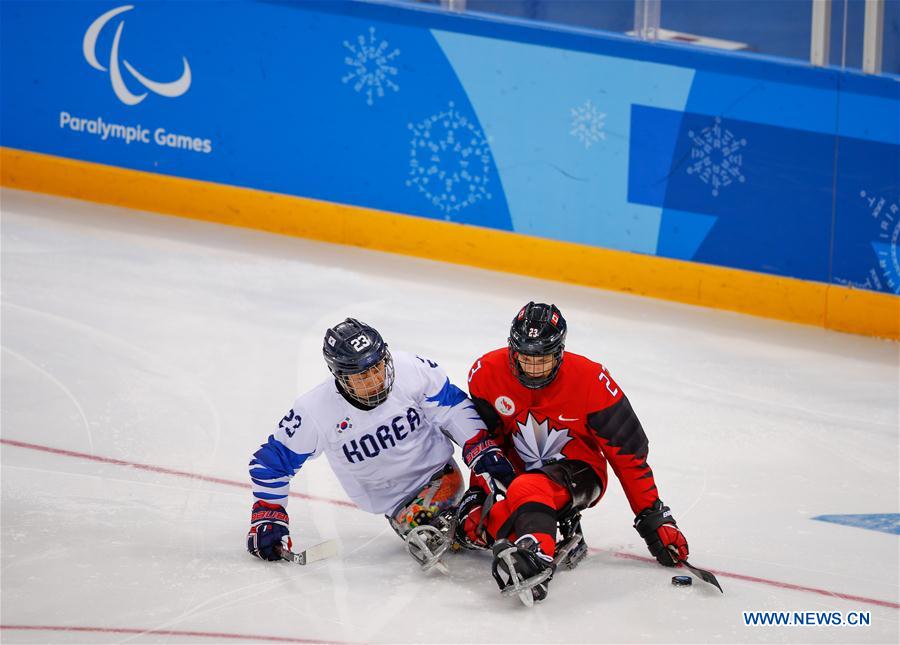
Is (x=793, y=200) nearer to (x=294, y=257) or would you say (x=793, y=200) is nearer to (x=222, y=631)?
(x=294, y=257)

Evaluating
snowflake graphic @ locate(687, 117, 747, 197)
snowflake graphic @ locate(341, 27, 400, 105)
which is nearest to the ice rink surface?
snowflake graphic @ locate(687, 117, 747, 197)

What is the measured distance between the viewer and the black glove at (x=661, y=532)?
530 centimetres

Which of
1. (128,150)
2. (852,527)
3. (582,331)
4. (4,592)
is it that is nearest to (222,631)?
(4,592)

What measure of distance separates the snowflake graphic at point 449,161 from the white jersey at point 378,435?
4.69m

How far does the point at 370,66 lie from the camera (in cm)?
1030

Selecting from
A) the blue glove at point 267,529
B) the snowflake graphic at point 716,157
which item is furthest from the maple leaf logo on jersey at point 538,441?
the snowflake graphic at point 716,157

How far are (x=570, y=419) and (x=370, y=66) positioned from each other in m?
5.56

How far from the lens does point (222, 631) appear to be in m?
5.00

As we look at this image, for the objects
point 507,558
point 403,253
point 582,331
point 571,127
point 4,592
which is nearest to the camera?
point 507,558

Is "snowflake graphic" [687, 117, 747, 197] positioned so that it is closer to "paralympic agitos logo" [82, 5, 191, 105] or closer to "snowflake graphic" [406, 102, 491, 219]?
"snowflake graphic" [406, 102, 491, 219]

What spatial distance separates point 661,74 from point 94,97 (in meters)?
4.71

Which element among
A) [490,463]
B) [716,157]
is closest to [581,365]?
[490,463]

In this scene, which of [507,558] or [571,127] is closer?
[507,558]

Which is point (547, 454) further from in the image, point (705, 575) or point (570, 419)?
point (705, 575)
